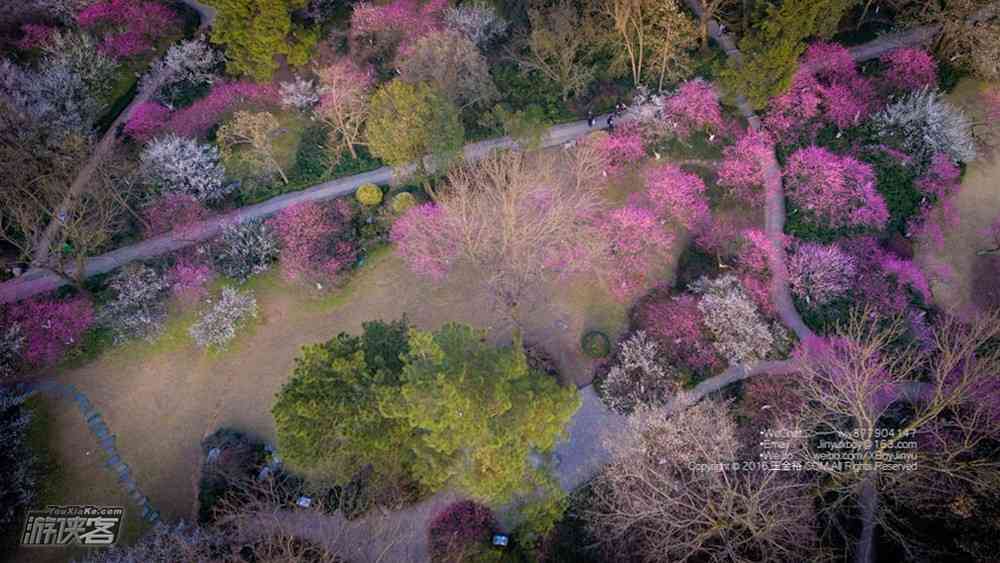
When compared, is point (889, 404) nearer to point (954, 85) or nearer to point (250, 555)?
point (954, 85)

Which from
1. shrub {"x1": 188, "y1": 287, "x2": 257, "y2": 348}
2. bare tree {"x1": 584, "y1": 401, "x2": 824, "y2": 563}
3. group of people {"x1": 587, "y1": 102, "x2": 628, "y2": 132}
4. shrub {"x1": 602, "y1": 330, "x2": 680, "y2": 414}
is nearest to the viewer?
bare tree {"x1": 584, "y1": 401, "x2": 824, "y2": 563}

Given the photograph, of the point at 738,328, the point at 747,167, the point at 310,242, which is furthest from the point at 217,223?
the point at 747,167

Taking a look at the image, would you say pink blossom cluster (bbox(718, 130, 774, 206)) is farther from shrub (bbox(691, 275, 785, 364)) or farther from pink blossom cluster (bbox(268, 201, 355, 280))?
pink blossom cluster (bbox(268, 201, 355, 280))

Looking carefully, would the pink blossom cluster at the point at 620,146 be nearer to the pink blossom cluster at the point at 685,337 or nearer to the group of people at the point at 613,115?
the group of people at the point at 613,115

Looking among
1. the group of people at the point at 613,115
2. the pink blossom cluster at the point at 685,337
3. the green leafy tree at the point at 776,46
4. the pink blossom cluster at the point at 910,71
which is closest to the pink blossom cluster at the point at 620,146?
the group of people at the point at 613,115

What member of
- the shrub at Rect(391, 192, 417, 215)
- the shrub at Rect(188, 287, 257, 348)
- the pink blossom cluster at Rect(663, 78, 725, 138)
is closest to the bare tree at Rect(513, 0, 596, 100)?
the pink blossom cluster at Rect(663, 78, 725, 138)

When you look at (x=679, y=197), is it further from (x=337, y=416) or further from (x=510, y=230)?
(x=337, y=416)
